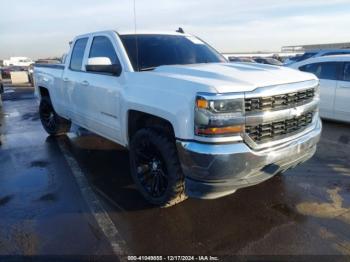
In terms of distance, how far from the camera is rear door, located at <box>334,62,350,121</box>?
725cm

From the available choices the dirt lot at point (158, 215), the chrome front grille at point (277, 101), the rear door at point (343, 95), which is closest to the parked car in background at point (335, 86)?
the rear door at point (343, 95)

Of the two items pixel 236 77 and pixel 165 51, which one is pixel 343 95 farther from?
pixel 236 77

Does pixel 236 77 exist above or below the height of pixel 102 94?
above

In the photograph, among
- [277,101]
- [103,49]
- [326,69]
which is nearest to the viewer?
[277,101]

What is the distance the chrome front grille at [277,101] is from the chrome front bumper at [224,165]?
36cm

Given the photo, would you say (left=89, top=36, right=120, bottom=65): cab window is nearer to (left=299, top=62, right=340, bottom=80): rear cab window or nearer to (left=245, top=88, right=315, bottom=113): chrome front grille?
(left=245, top=88, right=315, bottom=113): chrome front grille

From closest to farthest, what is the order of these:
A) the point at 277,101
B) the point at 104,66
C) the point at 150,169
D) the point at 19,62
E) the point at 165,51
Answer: the point at 277,101 → the point at 150,169 → the point at 104,66 → the point at 165,51 → the point at 19,62

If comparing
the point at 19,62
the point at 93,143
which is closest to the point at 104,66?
the point at 93,143

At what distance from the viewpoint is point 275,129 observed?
127 inches

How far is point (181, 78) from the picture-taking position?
3.24 m

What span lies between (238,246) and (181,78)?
168 cm

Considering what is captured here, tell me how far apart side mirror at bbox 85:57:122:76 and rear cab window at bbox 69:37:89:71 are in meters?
1.37

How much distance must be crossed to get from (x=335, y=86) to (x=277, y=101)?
5.07 meters

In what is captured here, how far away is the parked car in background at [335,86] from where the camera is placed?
7.29 metres
